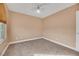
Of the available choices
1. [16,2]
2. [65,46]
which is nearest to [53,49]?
[65,46]

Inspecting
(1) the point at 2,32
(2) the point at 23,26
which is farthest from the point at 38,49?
(1) the point at 2,32

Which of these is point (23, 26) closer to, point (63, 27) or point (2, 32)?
point (2, 32)

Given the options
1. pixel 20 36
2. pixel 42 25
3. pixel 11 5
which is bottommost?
pixel 20 36

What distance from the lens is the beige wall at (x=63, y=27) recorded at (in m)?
1.51

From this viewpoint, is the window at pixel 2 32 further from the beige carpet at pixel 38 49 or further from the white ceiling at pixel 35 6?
the white ceiling at pixel 35 6

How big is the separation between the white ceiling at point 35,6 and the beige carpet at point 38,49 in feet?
1.27

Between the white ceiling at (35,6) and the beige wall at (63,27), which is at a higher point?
the white ceiling at (35,6)

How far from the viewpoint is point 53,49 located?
155 cm

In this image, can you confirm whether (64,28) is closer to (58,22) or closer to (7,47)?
(58,22)

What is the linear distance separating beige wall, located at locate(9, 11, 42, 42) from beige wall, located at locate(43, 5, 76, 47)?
0.12 m

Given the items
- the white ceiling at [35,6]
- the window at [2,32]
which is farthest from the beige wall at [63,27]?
the window at [2,32]

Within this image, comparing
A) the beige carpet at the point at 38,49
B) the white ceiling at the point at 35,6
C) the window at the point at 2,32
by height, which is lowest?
the beige carpet at the point at 38,49

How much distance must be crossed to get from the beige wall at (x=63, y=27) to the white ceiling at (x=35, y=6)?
0.07m

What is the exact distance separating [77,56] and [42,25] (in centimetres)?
60
